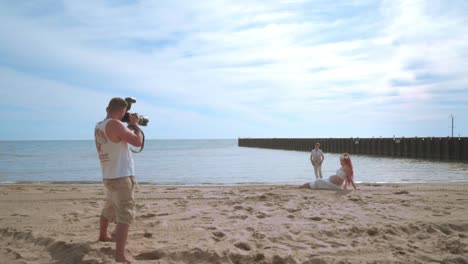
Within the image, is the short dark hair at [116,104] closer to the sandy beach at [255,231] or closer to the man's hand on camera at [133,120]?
the man's hand on camera at [133,120]

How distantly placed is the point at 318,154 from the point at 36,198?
8.97 metres

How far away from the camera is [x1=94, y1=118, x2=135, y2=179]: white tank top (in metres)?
3.89

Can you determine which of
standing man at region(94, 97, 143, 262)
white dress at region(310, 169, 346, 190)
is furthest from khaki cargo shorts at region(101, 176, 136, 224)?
white dress at region(310, 169, 346, 190)

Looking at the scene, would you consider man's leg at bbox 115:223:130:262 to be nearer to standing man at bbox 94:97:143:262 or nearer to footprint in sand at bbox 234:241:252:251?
standing man at bbox 94:97:143:262

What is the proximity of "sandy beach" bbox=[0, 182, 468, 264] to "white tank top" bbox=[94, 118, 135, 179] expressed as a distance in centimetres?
96

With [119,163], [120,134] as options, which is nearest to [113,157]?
[119,163]

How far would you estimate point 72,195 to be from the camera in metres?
9.74

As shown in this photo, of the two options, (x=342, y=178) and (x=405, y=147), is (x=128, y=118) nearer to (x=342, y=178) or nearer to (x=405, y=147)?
(x=342, y=178)

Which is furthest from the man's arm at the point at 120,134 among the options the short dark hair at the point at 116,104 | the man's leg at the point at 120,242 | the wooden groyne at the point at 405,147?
the wooden groyne at the point at 405,147

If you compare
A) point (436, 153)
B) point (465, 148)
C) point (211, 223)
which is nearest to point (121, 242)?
point (211, 223)

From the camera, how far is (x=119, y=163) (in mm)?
3904

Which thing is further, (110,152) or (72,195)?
(72,195)

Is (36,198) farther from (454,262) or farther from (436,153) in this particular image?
(436,153)

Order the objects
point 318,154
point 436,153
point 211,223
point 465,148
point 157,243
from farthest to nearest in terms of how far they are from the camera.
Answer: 1. point 436,153
2. point 465,148
3. point 318,154
4. point 211,223
5. point 157,243
